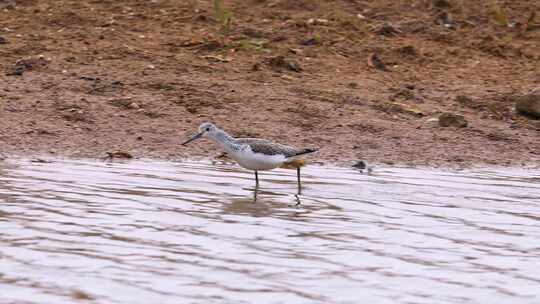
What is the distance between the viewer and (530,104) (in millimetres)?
13719

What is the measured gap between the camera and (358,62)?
48.2ft

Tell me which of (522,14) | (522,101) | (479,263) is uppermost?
(522,14)

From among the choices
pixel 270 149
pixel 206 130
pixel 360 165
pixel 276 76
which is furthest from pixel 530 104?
pixel 206 130

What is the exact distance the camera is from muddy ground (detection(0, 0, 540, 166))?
12812 mm

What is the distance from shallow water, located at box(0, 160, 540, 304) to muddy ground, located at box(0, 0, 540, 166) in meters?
0.78

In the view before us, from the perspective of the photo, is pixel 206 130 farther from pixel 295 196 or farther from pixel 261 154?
pixel 295 196

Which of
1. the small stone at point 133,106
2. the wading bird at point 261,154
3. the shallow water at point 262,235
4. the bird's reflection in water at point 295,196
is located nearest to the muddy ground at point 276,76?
the small stone at point 133,106

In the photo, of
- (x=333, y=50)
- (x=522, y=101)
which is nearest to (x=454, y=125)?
(x=522, y=101)

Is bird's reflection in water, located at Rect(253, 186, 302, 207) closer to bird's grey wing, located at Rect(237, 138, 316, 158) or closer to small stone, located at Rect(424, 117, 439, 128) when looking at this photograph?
bird's grey wing, located at Rect(237, 138, 316, 158)

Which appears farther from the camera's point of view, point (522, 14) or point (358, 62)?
point (522, 14)

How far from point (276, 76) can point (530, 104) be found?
2.76m

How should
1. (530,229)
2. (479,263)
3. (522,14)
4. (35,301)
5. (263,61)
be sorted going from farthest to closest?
1. (522,14)
2. (263,61)
3. (530,229)
4. (479,263)
5. (35,301)

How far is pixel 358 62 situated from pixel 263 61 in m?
1.15

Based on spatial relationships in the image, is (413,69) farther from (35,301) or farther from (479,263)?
(35,301)
